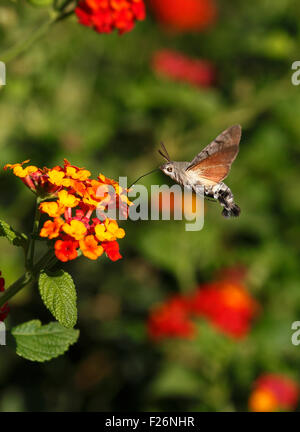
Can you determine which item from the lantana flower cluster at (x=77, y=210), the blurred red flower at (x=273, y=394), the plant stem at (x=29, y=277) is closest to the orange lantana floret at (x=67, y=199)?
the lantana flower cluster at (x=77, y=210)

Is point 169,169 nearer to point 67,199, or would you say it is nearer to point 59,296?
point 67,199

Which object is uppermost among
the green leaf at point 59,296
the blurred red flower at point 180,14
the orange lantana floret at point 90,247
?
the blurred red flower at point 180,14

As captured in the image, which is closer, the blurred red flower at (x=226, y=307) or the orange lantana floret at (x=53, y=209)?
the orange lantana floret at (x=53, y=209)

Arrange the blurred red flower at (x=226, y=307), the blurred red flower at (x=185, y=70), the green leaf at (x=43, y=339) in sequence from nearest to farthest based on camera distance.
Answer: the green leaf at (x=43, y=339) → the blurred red flower at (x=226, y=307) → the blurred red flower at (x=185, y=70)

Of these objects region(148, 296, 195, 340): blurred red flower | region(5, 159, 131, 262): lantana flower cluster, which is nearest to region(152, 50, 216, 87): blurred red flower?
region(148, 296, 195, 340): blurred red flower

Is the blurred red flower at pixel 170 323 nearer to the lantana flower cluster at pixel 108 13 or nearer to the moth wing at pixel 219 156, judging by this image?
the moth wing at pixel 219 156

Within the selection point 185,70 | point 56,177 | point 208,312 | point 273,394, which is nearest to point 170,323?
point 208,312

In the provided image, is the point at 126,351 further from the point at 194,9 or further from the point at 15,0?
the point at 194,9

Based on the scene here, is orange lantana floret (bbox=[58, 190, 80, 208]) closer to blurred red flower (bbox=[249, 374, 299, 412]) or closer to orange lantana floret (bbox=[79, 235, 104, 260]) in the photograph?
orange lantana floret (bbox=[79, 235, 104, 260])

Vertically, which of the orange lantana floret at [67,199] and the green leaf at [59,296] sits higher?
the orange lantana floret at [67,199]
